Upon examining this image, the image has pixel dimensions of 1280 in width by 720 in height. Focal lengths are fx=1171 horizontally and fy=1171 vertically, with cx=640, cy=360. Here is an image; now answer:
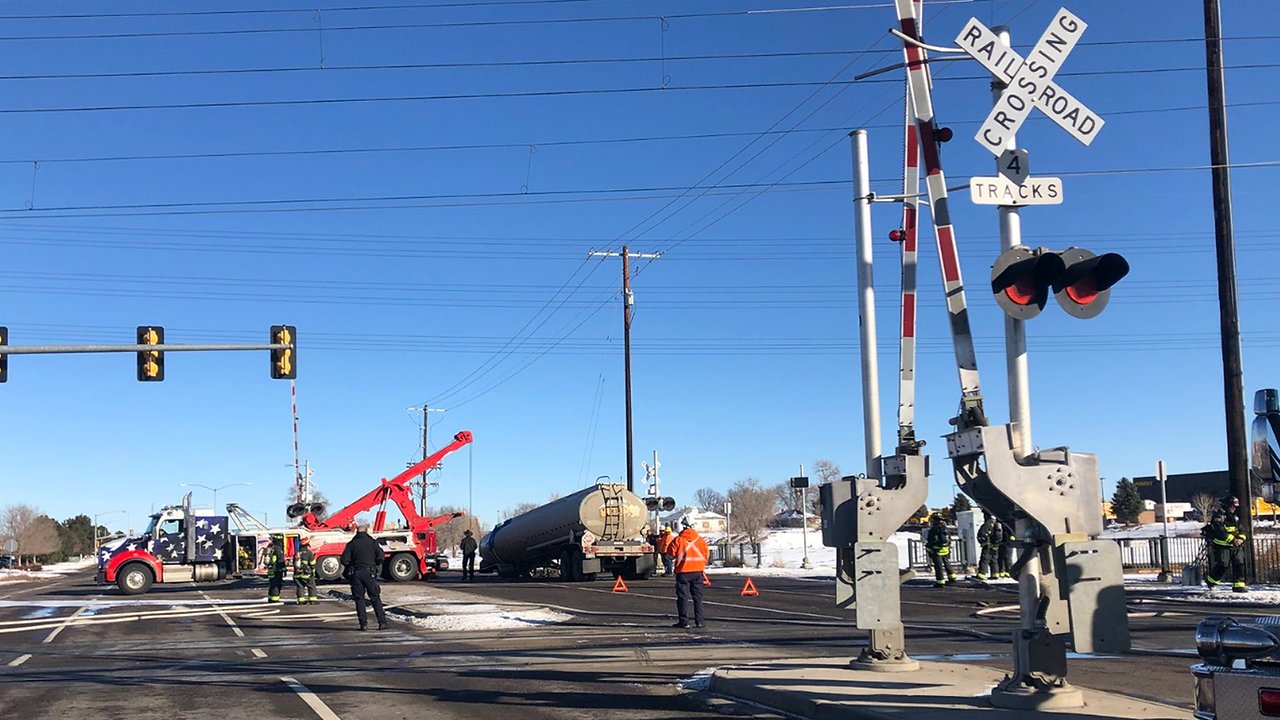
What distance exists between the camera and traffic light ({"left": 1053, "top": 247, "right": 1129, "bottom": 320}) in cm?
802

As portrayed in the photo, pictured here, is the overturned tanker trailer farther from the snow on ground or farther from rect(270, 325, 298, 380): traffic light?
the snow on ground

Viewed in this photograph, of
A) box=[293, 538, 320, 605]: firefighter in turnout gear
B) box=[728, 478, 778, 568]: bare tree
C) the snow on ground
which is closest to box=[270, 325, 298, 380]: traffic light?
box=[293, 538, 320, 605]: firefighter in turnout gear

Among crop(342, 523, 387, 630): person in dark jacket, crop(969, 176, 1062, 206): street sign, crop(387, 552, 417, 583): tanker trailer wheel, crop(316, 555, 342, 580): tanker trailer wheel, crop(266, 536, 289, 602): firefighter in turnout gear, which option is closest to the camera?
crop(969, 176, 1062, 206): street sign

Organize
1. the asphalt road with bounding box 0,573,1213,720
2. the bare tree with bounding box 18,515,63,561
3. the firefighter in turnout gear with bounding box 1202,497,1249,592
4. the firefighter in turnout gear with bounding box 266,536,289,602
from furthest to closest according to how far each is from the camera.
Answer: the bare tree with bounding box 18,515,63,561 → the firefighter in turnout gear with bounding box 266,536,289,602 → the firefighter in turnout gear with bounding box 1202,497,1249,592 → the asphalt road with bounding box 0,573,1213,720

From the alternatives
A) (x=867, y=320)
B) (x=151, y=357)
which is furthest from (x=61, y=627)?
(x=867, y=320)

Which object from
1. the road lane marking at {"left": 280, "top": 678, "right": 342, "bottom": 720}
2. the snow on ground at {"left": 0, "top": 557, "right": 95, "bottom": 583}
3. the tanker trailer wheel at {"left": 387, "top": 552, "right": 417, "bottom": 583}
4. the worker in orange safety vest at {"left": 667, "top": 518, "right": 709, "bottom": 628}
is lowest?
the snow on ground at {"left": 0, "top": 557, "right": 95, "bottom": 583}

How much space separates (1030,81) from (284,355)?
20.0m

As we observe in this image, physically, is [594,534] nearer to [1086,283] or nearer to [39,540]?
[1086,283]

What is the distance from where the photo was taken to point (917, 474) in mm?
10070

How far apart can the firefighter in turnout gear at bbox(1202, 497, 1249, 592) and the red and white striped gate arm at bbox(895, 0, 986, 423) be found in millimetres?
16831

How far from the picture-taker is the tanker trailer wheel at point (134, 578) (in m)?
34.9

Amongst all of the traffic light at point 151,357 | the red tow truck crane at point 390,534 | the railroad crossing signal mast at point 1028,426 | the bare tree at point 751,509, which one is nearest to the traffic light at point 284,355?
the traffic light at point 151,357

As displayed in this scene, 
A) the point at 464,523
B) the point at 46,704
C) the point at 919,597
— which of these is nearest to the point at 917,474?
the point at 46,704

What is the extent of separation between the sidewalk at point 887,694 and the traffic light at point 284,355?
16510 millimetres
